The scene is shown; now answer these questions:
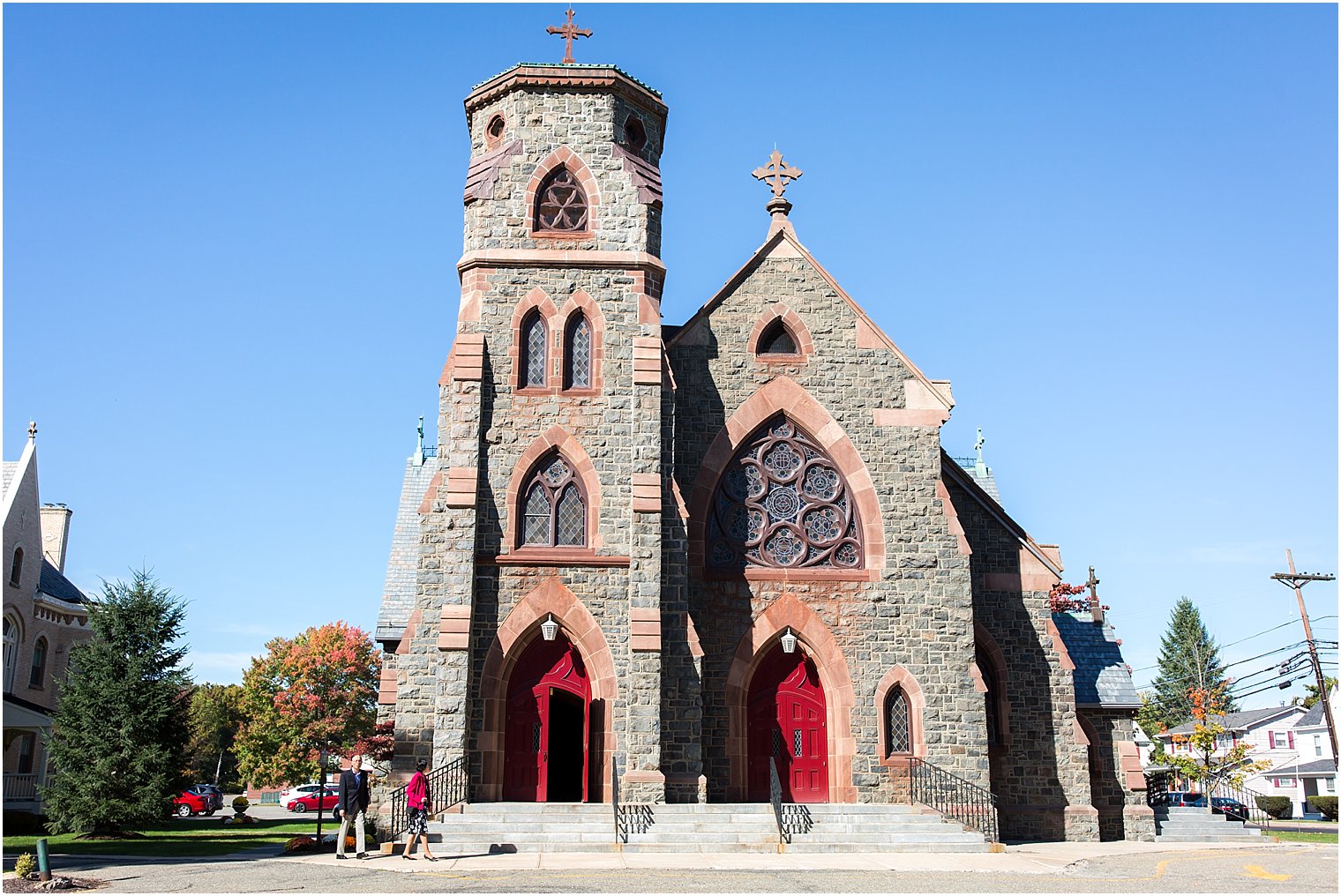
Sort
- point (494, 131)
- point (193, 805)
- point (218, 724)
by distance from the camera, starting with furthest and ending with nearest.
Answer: point (218, 724) < point (193, 805) < point (494, 131)

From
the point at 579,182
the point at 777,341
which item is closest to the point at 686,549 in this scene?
the point at 777,341

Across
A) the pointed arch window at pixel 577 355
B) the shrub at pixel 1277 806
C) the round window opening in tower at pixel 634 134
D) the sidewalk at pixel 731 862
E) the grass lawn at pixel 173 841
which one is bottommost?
the shrub at pixel 1277 806

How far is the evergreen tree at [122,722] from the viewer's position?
→ 77.0 feet

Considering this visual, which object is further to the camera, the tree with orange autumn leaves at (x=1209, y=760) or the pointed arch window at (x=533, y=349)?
the tree with orange autumn leaves at (x=1209, y=760)

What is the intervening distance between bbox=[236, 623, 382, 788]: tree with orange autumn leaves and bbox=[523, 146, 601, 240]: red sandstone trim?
30.8m

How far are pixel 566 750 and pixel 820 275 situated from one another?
36.6ft

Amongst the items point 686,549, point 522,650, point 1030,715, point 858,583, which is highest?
point 686,549

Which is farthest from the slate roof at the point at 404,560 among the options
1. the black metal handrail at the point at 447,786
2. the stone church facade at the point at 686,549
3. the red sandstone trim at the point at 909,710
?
the red sandstone trim at the point at 909,710

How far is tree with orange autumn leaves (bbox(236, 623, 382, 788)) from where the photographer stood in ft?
163

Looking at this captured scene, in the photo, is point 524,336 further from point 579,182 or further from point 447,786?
point 447,786

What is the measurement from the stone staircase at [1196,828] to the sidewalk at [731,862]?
7.25 meters

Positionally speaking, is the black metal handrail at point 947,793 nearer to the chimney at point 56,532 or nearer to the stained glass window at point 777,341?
the stained glass window at point 777,341

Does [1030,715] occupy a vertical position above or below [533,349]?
below

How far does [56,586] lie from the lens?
3919cm
